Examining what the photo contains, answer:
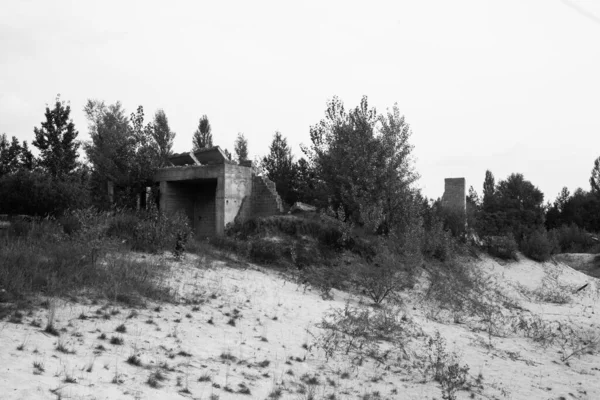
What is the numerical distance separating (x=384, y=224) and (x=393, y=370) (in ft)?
34.8

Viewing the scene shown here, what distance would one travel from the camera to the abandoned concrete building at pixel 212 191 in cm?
1848

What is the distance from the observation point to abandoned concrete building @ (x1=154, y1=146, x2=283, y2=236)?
1848 centimetres

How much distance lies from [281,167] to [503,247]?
46.3ft

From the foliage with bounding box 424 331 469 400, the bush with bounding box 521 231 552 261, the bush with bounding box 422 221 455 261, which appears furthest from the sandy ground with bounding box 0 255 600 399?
the bush with bounding box 521 231 552 261

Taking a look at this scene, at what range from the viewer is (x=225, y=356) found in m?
7.46

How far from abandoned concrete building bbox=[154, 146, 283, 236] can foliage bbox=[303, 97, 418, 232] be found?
7.27ft

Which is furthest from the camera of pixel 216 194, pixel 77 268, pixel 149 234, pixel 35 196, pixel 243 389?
pixel 216 194

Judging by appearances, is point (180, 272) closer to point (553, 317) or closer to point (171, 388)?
point (171, 388)

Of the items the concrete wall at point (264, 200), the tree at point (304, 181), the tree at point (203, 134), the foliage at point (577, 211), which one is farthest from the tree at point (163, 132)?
the foliage at point (577, 211)

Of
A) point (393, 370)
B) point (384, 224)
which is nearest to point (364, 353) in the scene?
point (393, 370)

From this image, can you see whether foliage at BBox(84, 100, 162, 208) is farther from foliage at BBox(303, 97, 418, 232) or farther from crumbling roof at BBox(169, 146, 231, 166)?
foliage at BBox(303, 97, 418, 232)

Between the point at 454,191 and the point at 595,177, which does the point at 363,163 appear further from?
the point at 595,177

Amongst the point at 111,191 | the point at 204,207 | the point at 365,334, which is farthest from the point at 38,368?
the point at 111,191

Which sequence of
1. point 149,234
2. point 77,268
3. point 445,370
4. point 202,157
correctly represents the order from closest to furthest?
point 445,370 < point 77,268 < point 149,234 < point 202,157
